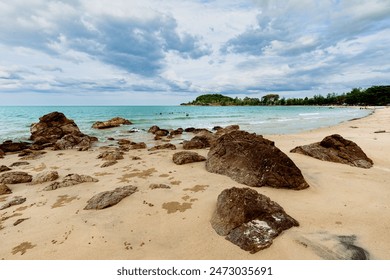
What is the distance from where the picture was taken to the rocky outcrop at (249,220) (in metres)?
4.41

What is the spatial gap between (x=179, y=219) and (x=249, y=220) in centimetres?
175

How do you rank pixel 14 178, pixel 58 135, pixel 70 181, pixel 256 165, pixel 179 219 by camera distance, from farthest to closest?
pixel 58 135, pixel 14 178, pixel 70 181, pixel 256 165, pixel 179 219

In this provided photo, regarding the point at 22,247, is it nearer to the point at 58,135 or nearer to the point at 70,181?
the point at 70,181

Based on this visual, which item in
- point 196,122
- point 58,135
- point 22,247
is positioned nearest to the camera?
point 22,247

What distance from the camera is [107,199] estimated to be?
256 inches

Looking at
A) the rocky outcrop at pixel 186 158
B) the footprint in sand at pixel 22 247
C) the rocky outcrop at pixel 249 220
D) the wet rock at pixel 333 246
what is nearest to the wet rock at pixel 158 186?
the rocky outcrop at pixel 249 220

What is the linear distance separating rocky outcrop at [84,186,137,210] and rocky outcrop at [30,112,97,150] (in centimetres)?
1172

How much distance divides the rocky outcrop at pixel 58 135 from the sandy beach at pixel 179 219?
10134 mm

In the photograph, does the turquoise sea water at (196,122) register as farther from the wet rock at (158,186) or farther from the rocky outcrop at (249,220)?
the rocky outcrop at (249,220)

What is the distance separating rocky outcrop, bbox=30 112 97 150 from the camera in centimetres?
1802

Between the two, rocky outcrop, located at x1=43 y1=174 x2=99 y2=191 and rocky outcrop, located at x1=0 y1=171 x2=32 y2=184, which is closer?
rocky outcrop, located at x1=43 y1=174 x2=99 y2=191

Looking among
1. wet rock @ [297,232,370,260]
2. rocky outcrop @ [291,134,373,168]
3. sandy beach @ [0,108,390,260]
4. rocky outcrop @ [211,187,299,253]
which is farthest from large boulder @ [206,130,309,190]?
rocky outcrop @ [291,134,373,168]

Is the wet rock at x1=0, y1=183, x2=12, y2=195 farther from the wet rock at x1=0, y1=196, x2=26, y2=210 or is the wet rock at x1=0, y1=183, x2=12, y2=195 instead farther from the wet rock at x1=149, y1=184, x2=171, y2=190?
the wet rock at x1=149, y1=184, x2=171, y2=190

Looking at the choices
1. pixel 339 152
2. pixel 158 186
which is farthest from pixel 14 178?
pixel 339 152
